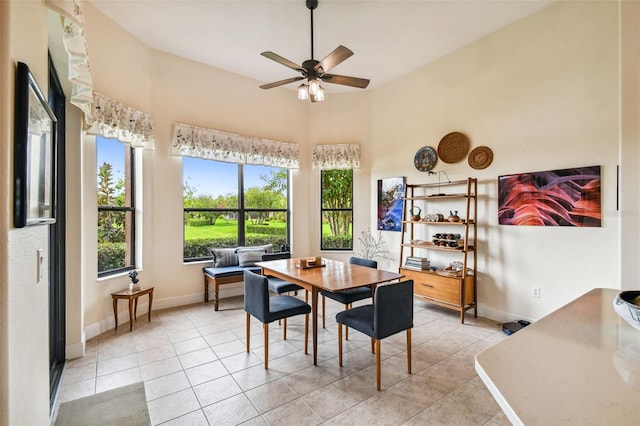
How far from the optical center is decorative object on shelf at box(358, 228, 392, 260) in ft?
16.4

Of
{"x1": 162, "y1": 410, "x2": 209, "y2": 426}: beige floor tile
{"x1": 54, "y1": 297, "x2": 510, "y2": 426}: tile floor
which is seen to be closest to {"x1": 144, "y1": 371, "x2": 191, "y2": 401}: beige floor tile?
{"x1": 54, "y1": 297, "x2": 510, "y2": 426}: tile floor

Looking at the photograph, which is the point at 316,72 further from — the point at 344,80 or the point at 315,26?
the point at 315,26

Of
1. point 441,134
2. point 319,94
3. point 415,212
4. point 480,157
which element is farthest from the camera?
point 415,212

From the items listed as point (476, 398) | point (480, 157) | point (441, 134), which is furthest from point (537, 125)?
point (476, 398)

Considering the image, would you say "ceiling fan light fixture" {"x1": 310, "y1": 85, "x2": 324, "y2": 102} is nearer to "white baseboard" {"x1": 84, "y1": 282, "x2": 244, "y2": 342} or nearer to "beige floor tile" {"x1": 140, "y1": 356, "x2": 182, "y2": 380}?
"beige floor tile" {"x1": 140, "y1": 356, "x2": 182, "y2": 380}

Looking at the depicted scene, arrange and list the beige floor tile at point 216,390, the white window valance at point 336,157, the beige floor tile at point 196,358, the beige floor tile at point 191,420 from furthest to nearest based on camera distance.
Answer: the white window valance at point 336,157 → the beige floor tile at point 196,358 → the beige floor tile at point 216,390 → the beige floor tile at point 191,420

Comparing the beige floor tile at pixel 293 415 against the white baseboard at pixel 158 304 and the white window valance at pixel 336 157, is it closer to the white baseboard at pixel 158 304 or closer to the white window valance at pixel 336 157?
the white baseboard at pixel 158 304

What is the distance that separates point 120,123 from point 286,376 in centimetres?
A: 326

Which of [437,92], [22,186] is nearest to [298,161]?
[437,92]

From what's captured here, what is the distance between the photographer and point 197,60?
4320 millimetres

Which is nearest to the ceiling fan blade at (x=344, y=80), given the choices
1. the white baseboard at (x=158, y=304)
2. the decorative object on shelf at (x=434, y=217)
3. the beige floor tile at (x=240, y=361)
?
the decorative object on shelf at (x=434, y=217)

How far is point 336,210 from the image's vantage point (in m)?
5.48

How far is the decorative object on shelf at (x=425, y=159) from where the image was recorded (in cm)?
425

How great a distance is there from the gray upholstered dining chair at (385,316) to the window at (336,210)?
292 centimetres
